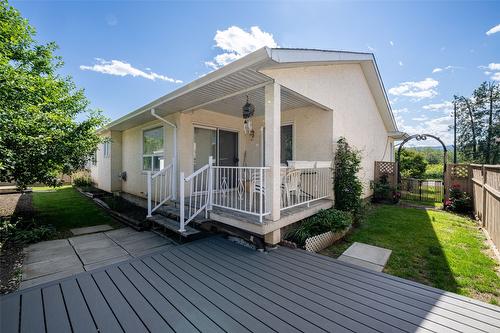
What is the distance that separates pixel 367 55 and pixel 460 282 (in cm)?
651

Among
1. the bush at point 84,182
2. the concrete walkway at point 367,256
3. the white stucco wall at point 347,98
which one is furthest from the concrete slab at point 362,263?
the bush at point 84,182

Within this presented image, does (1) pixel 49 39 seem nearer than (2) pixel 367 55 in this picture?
No

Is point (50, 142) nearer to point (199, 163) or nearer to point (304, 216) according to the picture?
point (199, 163)

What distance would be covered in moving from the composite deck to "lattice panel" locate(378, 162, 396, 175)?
753 cm

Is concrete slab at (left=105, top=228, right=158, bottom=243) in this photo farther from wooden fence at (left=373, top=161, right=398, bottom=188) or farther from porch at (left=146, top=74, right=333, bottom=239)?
wooden fence at (left=373, top=161, right=398, bottom=188)

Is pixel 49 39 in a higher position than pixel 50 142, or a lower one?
higher

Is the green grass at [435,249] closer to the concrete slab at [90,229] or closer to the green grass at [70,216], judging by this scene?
the concrete slab at [90,229]

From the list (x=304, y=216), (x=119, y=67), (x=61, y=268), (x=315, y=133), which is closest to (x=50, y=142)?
(x=61, y=268)

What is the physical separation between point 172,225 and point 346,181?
4584 mm

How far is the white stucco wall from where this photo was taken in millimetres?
4695

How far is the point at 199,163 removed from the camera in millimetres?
6910

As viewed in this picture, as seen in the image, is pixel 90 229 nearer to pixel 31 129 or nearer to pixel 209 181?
pixel 31 129

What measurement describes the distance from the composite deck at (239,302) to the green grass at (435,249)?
723 millimetres

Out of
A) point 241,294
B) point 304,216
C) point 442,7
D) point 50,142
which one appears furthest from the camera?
point 442,7
